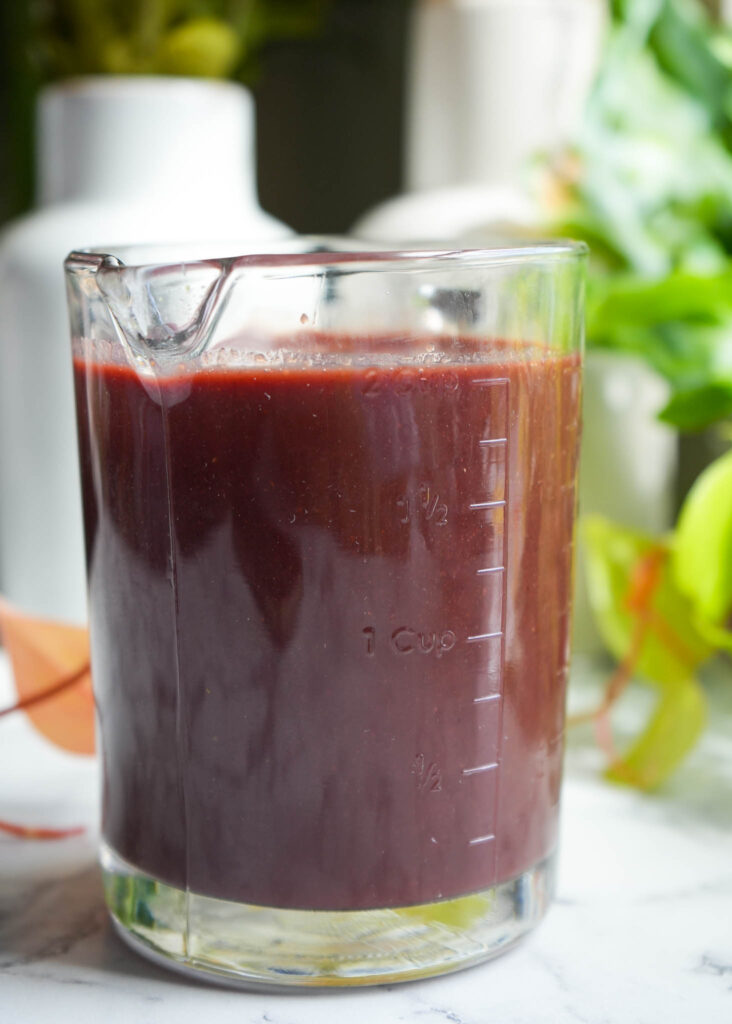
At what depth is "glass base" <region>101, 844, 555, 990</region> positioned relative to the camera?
52 cm

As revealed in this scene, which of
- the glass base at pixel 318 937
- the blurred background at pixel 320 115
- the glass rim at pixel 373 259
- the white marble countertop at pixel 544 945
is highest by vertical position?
the blurred background at pixel 320 115

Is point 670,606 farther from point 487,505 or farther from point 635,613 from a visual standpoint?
point 487,505

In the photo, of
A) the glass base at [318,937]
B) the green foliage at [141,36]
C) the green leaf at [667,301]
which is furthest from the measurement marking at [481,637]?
the green foliage at [141,36]

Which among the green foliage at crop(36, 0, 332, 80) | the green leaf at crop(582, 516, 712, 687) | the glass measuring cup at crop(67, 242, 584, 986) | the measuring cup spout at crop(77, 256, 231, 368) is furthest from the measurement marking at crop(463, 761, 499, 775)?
the green foliage at crop(36, 0, 332, 80)

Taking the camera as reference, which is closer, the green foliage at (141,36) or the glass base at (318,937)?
the glass base at (318,937)

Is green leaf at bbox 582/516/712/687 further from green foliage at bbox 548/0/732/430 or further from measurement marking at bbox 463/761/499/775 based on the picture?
measurement marking at bbox 463/761/499/775

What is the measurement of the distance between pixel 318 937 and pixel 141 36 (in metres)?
0.87

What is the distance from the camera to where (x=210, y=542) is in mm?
503

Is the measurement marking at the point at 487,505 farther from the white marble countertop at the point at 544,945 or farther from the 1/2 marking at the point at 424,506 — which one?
the white marble countertop at the point at 544,945

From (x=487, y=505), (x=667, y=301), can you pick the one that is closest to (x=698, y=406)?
(x=667, y=301)

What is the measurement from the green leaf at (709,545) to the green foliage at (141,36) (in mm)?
629

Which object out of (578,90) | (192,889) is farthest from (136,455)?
(578,90)

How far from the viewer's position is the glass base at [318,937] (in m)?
0.52

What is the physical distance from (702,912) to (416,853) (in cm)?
18
